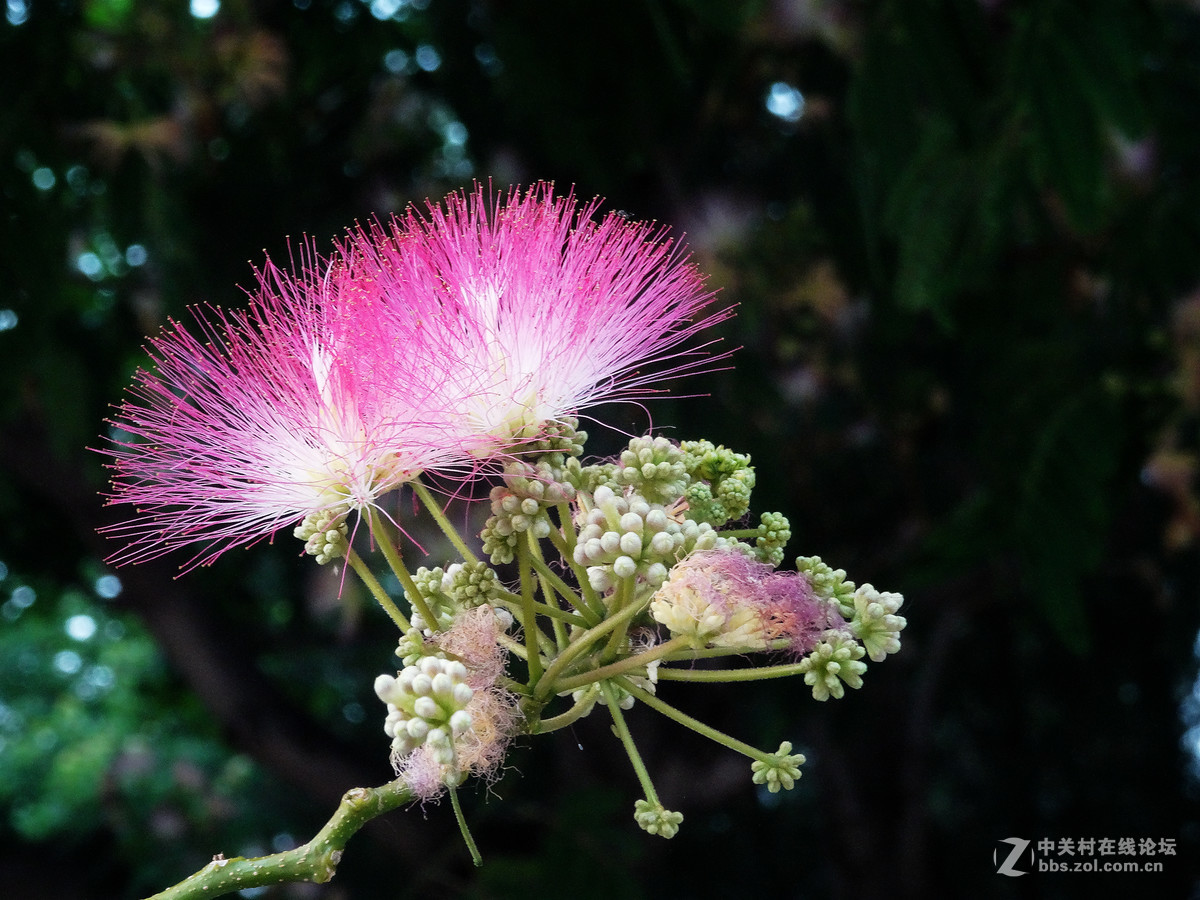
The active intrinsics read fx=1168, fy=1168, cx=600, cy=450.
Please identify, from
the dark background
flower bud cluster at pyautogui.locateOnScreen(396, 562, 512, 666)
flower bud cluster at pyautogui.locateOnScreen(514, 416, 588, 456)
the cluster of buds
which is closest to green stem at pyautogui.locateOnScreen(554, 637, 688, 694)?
the cluster of buds

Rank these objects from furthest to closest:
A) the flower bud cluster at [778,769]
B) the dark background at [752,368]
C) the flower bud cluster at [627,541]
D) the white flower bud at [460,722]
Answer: the dark background at [752,368] < the flower bud cluster at [778,769] < the flower bud cluster at [627,541] < the white flower bud at [460,722]

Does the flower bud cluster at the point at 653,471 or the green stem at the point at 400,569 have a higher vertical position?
the flower bud cluster at the point at 653,471

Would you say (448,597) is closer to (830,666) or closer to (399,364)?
(399,364)

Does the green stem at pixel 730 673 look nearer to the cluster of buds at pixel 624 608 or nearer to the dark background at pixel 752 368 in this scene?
the cluster of buds at pixel 624 608

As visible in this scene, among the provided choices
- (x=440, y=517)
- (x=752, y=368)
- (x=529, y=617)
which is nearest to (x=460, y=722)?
(x=529, y=617)

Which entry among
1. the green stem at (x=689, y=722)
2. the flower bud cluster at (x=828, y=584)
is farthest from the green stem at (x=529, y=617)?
the flower bud cluster at (x=828, y=584)

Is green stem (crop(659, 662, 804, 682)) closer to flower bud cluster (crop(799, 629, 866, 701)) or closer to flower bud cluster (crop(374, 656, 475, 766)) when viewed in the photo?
flower bud cluster (crop(799, 629, 866, 701))

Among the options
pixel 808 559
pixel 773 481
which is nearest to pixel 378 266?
pixel 808 559
